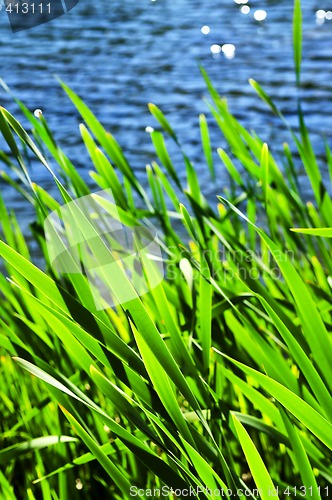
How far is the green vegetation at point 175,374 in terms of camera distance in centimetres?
51

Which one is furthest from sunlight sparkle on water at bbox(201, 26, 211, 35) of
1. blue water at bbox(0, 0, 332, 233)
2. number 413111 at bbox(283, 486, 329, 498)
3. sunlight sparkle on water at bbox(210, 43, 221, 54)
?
number 413111 at bbox(283, 486, 329, 498)

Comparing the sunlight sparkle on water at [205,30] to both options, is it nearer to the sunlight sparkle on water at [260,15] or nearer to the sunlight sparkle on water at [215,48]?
the sunlight sparkle on water at [215,48]

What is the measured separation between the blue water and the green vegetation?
2.45 metres

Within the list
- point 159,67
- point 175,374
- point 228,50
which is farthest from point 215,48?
point 175,374

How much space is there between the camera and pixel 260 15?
6.57 metres

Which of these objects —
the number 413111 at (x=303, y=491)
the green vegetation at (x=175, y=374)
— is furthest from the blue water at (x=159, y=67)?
the number 413111 at (x=303, y=491)


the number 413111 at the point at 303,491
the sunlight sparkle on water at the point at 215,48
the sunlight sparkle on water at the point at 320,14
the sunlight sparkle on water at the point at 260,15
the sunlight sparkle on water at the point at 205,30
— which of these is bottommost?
the sunlight sparkle on water at the point at 260,15

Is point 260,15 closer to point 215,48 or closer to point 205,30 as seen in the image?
point 205,30

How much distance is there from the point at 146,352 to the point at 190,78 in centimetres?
475

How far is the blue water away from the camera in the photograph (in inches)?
163

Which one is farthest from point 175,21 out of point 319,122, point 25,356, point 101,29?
point 25,356

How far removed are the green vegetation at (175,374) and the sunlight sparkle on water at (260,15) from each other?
5593mm

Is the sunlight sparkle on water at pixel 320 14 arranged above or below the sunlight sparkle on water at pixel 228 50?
below

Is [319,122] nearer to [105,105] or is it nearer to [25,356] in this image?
[105,105]
